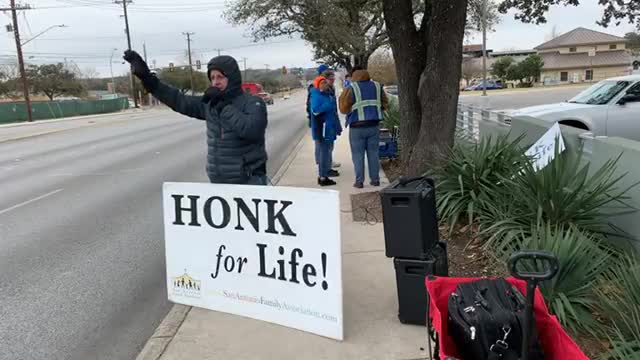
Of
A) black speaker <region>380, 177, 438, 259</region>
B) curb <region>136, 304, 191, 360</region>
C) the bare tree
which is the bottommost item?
curb <region>136, 304, 191, 360</region>

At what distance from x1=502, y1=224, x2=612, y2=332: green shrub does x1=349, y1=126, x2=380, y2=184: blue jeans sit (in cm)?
407

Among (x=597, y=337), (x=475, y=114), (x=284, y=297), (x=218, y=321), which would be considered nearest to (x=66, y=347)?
(x=218, y=321)

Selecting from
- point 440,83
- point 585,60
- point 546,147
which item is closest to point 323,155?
point 440,83

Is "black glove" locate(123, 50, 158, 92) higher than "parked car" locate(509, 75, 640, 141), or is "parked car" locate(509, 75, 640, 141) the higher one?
"black glove" locate(123, 50, 158, 92)

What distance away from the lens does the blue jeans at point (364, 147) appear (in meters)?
7.86

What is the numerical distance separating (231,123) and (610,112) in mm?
8851

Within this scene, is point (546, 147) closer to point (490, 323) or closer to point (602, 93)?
point (490, 323)

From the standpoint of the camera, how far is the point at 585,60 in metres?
79.5

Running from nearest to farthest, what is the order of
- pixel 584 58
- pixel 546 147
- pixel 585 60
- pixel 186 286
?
pixel 186 286
pixel 546 147
pixel 585 60
pixel 584 58

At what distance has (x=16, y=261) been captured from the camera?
19.1 ft

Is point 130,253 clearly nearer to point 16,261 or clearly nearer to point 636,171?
point 16,261

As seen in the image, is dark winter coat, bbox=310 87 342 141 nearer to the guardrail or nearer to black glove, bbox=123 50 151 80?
the guardrail

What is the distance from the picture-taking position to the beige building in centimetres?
7806

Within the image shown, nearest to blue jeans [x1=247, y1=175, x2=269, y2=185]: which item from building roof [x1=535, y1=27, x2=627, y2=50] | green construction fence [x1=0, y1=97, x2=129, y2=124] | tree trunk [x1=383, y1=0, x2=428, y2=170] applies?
tree trunk [x1=383, y1=0, x2=428, y2=170]
